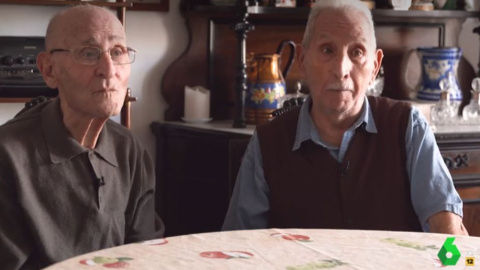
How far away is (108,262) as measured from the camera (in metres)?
1.52

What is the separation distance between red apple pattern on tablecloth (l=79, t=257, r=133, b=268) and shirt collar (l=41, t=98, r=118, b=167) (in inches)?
18.9

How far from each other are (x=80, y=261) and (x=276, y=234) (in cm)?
42

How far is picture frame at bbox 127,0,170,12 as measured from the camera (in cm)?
335

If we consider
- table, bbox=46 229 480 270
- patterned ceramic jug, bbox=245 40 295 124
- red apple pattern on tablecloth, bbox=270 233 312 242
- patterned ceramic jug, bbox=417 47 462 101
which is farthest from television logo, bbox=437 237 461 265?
patterned ceramic jug, bbox=417 47 462 101

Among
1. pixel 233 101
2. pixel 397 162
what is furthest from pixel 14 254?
pixel 233 101

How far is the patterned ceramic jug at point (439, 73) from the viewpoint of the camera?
3.73 meters

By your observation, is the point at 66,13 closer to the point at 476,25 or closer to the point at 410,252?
the point at 410,252

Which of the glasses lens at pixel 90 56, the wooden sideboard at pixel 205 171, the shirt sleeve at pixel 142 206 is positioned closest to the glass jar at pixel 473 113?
the wooden sideboard at pixel 205 171

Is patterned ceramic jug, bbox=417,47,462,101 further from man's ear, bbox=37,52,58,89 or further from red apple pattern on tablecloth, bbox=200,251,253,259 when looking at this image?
red apple pattern on tablecloth, bbox=200,251,253,259

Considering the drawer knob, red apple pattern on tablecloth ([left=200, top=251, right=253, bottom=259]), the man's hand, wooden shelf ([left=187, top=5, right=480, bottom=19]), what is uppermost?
wooden shelf ([left=187, top=5, right=480, bottom=19])

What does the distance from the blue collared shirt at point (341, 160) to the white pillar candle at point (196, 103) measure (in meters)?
1.15

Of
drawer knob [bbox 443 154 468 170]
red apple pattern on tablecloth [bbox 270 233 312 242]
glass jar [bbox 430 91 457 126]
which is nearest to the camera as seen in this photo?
red apple pattern on tablecloth [bbox 270 233 312 242]

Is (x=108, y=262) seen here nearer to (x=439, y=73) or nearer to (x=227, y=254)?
(x=227, y=254)

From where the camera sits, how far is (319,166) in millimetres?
2240
